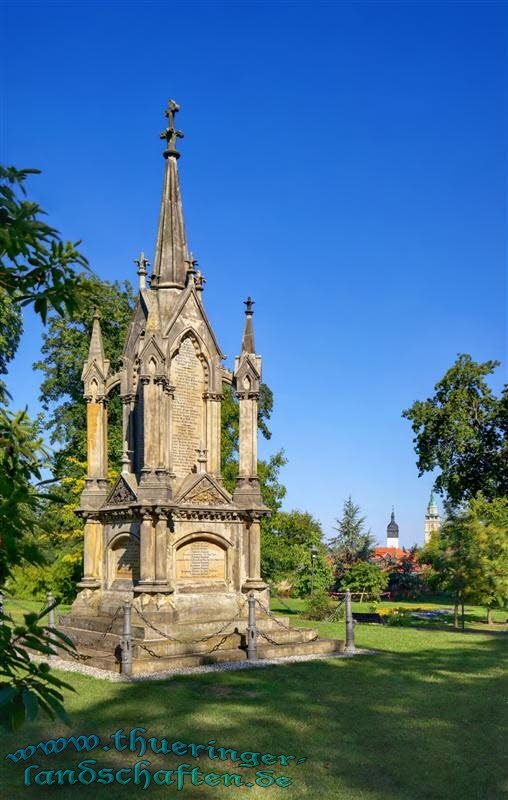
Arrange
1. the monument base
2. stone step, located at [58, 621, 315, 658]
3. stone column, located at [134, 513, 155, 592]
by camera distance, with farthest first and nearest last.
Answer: stone column, located at [134, 513, 155, 592], stone step, located at [58, 621, 315, 658], the monument base

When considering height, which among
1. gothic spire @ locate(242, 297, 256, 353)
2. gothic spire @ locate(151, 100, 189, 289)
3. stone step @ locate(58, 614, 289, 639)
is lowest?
stone step @ locate(58, 614, 289, 639)

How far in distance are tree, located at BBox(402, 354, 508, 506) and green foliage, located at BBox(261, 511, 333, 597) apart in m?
7.05

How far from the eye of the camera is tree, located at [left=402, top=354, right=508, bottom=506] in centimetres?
3803

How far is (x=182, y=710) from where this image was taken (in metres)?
11.3

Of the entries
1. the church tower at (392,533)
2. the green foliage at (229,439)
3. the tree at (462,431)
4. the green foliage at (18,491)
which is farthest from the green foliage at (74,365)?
the church tower at (392,533)

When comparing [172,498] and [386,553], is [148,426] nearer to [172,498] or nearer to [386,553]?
[172,498]

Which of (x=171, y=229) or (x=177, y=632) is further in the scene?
(x=171, y=229)

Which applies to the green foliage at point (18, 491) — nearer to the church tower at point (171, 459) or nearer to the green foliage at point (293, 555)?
the church tower at point (171, 459)

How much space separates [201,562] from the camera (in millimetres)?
18094

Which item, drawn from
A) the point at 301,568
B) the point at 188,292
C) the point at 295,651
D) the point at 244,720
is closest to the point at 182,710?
the point at 244,720

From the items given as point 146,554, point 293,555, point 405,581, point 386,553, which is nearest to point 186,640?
point 146,554

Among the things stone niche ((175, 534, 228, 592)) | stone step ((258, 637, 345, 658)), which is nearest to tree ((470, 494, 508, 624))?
stone step ((258, 637, 345, 658))

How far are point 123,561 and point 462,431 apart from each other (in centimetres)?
2351

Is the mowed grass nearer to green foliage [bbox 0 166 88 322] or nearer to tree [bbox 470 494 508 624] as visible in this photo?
green foliage [bbox 0 166 88 322]
